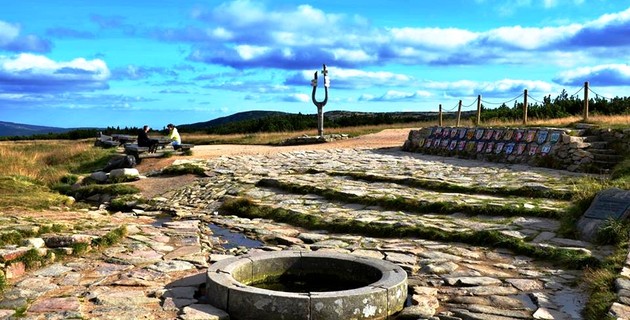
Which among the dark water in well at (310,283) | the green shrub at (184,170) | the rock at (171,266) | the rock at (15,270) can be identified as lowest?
the dark water in well at (310,283)

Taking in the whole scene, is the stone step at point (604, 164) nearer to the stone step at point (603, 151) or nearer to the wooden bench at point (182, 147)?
the stone step at point (603, 151)

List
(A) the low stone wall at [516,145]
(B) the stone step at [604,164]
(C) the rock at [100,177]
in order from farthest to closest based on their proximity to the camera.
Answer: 1. (C) the rock at [100,177]
2. (A) the low stone wall at [516,145]
3. (B) the stone step at [604,164]

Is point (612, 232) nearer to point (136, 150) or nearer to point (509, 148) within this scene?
point (509, 148)

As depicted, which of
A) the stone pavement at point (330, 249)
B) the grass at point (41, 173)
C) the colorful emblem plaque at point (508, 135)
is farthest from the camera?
the colorful emblem plaque at point (508, 135)

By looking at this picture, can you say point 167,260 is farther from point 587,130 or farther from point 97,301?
point 587,130

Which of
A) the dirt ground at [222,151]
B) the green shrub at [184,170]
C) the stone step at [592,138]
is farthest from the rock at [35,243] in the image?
the stone step at [592,138]

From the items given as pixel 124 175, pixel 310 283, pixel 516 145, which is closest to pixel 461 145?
pixel 516 145

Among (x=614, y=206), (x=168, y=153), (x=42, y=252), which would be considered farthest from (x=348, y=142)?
(x=42, y=252)

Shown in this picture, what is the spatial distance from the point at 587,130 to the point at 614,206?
8.57m

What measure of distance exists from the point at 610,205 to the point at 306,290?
448 centimetres

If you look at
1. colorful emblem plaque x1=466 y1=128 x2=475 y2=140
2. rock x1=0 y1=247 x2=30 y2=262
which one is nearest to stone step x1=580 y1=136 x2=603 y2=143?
colorful emblem plaque x1=466 y1=128 x2=475 y2=140

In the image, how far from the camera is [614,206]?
774 centimetres

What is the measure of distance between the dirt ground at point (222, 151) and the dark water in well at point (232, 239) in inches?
163

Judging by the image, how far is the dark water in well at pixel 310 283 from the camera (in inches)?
235
